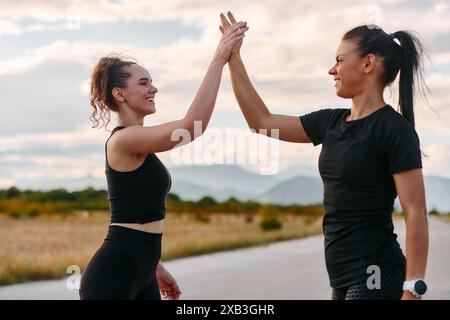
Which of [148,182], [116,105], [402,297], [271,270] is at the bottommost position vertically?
[271,270]

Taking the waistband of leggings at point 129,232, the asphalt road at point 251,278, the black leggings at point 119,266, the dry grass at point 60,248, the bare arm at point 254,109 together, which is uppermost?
the bare arm at point 254,109

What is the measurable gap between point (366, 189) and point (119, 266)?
1.25 metres

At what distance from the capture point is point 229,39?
4480 millimetres

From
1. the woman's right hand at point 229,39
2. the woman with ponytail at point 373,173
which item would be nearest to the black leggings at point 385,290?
the woman with ponytail at point 373,173

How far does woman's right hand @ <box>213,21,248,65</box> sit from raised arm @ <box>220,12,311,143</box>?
0.04 m

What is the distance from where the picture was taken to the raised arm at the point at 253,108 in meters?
4.33

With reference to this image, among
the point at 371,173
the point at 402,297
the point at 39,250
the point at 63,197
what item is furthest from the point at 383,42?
the point at 63,197

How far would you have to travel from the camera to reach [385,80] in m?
3.87

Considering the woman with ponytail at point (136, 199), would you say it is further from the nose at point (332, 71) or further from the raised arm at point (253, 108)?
the nose at point (332, 71)

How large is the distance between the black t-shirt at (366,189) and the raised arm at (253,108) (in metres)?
0.57
